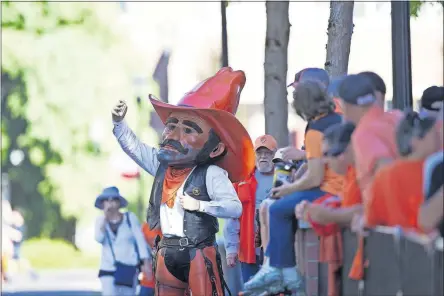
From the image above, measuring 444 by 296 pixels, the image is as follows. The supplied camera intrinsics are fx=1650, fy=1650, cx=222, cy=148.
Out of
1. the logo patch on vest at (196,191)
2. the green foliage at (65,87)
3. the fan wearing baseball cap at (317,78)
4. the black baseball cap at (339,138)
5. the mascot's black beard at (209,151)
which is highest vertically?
the green foliage at (65,87)

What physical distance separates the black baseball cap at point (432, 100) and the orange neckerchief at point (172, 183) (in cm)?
277

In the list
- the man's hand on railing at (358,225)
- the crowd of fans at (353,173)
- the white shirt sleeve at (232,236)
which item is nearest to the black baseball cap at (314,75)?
the crowd of fans at (353,173)

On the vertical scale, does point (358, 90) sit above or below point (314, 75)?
below

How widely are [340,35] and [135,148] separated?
9.22 ft

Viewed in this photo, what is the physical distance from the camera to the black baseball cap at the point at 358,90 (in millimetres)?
8758

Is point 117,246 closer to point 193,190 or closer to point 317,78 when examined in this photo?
point 193,190

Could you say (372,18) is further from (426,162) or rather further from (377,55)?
(426,162)

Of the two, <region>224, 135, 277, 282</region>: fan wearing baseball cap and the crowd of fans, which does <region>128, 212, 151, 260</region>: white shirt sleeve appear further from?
the crowd of fans

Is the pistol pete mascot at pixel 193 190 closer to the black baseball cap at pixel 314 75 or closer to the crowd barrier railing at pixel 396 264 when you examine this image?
the black baseball cap at pixel 314 75

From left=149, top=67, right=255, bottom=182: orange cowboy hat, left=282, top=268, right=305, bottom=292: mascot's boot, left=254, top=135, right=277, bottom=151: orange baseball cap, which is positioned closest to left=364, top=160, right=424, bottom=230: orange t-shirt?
left=282, top=268, right=305, bottom=292: mascot's boot

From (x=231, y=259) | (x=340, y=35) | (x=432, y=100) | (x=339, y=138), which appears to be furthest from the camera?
(x=340, y=35)

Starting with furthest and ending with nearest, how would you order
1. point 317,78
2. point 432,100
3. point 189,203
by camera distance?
point 189,203 < point 317,78 < point 432,100

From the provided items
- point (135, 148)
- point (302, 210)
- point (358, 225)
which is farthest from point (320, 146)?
point (135, 148)

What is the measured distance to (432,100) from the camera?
958cm
